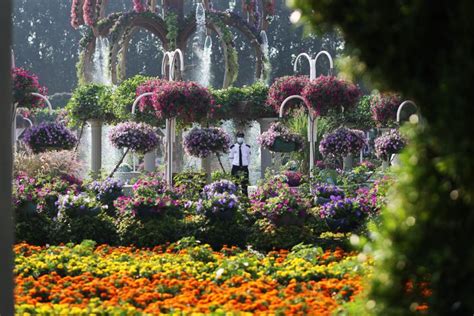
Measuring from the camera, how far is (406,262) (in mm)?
3027

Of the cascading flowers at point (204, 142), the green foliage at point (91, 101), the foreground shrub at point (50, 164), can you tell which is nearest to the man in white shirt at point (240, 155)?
the cascading flowers at point (204, 142)

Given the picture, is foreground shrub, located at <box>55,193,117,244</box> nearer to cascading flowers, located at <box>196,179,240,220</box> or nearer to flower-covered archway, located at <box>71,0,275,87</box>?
cascading flowers, located at <box>196,179,240,220</box>

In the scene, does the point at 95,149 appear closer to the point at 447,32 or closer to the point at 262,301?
the point at 262,301

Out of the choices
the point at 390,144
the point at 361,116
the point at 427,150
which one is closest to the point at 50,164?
the point at 390,144

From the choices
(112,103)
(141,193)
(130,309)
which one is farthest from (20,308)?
(112,103)

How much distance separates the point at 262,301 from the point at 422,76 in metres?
2.51

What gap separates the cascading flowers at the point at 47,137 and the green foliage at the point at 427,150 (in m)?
12.4

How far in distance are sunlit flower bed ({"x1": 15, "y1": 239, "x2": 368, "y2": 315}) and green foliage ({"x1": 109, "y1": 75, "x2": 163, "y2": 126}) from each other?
8.84m

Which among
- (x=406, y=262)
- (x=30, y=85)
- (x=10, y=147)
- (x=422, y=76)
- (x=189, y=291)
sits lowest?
(x=189, y=291)

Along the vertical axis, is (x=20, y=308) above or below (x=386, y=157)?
below

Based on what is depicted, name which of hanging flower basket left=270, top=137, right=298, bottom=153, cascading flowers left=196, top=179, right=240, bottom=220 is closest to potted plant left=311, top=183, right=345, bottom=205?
cascading flowers left=196, top=179, right=240, bottom=220

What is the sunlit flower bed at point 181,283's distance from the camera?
5141 millimetres

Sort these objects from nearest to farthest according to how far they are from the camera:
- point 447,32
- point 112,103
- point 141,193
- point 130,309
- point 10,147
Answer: point 447,32 < point 10,147 < point 130,309 < point 141,193 < point 112,103

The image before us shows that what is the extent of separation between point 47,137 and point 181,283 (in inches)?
373
